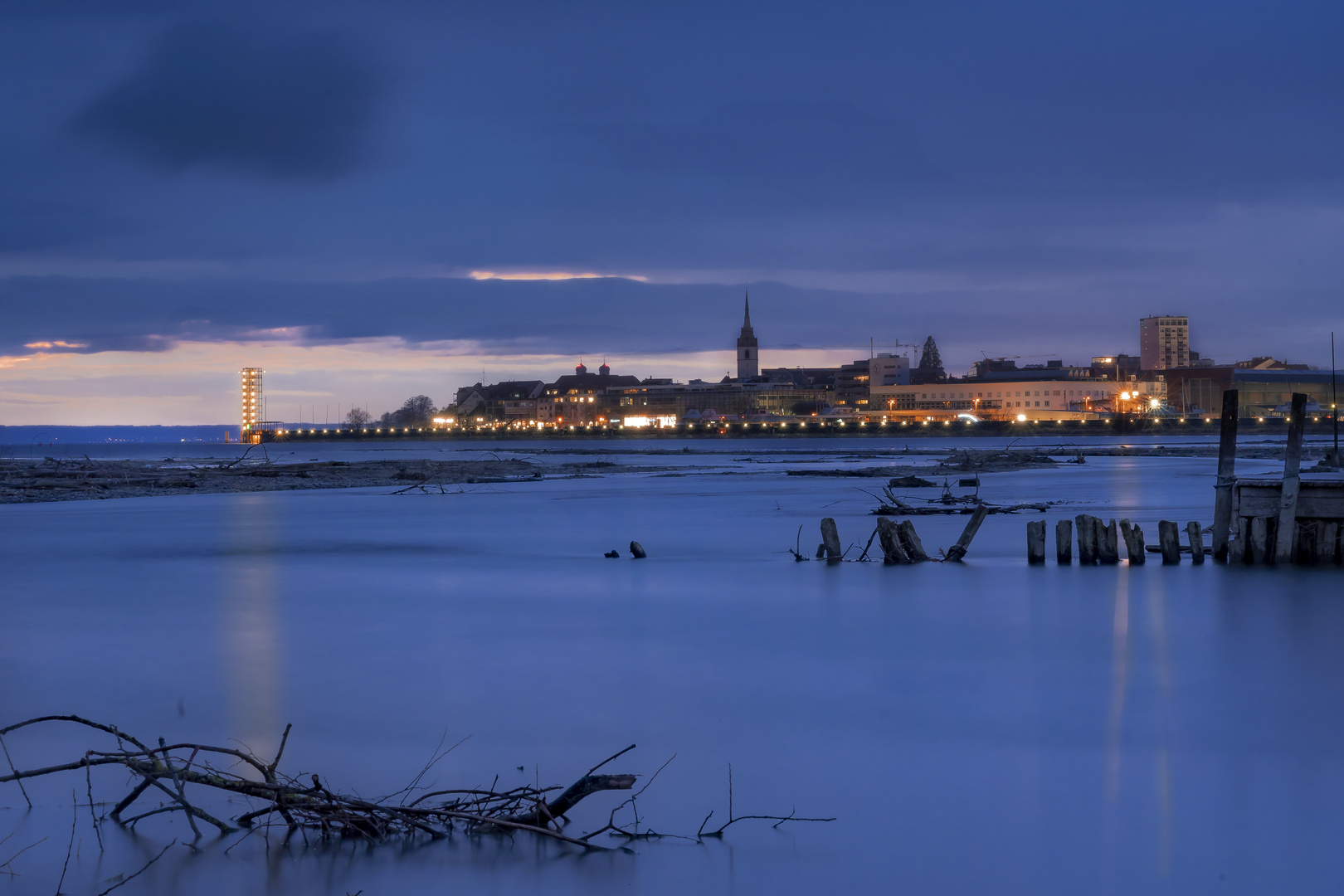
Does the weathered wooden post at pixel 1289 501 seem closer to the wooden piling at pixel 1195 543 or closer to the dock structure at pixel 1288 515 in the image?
the dock structure at pixel 1288 515

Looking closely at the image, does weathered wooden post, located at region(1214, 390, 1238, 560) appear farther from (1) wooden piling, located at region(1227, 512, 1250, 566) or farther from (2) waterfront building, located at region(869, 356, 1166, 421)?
(2) waterfront building, located at region(869, 356, 1166, 421)

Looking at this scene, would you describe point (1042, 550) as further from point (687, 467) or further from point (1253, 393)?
point (1253, 393)

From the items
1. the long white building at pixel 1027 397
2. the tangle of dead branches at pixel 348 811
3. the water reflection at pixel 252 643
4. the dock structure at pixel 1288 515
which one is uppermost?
the long white building at pixel 1027 397

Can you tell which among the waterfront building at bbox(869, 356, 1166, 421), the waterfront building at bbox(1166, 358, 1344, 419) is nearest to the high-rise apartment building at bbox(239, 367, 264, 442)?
the waterfront building at bbox(869, 356, 1166, 421)

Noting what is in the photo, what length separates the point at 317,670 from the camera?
9.30 metres

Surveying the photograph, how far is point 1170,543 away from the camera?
15297mm

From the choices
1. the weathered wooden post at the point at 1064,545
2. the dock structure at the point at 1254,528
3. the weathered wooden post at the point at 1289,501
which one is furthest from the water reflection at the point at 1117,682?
the weathered wooden post at the point at 1289,501

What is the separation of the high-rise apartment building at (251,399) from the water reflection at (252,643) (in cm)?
17739

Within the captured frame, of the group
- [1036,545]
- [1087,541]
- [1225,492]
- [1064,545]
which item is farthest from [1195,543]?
[1036,545]

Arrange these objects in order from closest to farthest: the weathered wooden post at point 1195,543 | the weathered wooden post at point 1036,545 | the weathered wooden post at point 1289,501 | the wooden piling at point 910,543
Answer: the weathered wooden post at point 1289,501, the weathered wooden post at point 1195,543, the weathered wooden post at point 1036,545, the wooden piling at point 910,543

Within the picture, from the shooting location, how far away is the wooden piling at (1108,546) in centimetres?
1545

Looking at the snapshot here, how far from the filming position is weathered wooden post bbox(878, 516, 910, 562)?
15.8 m

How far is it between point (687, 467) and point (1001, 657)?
51.9 metres

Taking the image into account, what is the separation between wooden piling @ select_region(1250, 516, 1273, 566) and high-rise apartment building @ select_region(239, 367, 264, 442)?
18676cm
